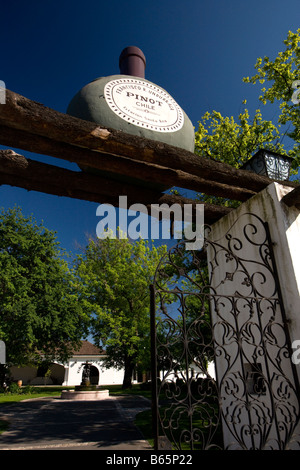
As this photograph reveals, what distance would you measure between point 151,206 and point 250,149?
10116mm

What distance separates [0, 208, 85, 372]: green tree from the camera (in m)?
19.4

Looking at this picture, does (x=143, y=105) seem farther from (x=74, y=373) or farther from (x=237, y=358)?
(x=74, y=373)

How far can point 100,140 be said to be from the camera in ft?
11.4

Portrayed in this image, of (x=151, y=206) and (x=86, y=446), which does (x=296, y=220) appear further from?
(x=86, y=446)

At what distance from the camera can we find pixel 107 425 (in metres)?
8.86

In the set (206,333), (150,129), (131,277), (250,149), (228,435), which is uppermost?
(250,149)

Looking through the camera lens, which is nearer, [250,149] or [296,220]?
[296,220]

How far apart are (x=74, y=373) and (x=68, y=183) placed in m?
35.7

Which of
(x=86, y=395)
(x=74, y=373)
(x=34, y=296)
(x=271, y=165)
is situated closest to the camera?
(x=271, y=165)

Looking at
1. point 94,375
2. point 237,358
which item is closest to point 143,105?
point 237,358

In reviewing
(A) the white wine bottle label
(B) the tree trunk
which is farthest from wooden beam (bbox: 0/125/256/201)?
(B) the tree trunk

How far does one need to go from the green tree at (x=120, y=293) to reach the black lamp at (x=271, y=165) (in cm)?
1621

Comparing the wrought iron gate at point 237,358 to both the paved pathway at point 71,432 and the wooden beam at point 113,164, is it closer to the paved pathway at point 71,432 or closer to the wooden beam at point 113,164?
the wooden beam at point 113,164
